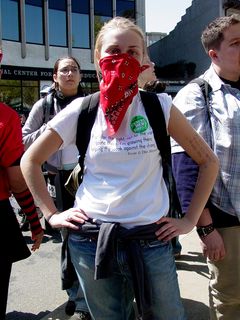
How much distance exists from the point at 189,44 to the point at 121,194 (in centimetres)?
3466

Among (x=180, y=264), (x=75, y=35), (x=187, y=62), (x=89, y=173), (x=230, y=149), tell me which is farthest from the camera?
(x=187, y=62)

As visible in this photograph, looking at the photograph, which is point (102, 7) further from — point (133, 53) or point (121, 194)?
point (121, 194)

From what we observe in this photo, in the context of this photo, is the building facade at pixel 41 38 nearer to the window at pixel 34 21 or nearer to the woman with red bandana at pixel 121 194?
the window at pixel 34 21

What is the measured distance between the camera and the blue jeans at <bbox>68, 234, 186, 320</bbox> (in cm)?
185

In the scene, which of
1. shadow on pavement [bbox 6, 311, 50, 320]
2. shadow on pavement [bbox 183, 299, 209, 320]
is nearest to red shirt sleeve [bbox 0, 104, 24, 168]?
shadow on pavement [bbox 6, 311, 50, 320]

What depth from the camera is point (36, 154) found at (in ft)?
6.48

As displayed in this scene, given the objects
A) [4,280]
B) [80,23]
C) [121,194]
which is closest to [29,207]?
[4,280]

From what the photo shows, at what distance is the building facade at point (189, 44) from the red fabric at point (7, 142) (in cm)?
2731

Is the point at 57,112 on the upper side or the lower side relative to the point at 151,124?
upper

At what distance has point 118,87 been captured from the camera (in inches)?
73.1

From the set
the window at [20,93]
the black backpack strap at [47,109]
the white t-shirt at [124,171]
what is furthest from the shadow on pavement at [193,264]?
the window at [20,93]

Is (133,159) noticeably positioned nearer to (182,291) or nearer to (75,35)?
(182,291)

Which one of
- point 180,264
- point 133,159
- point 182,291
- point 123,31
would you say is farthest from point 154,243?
point 180,264

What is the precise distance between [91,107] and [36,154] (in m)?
0.33
